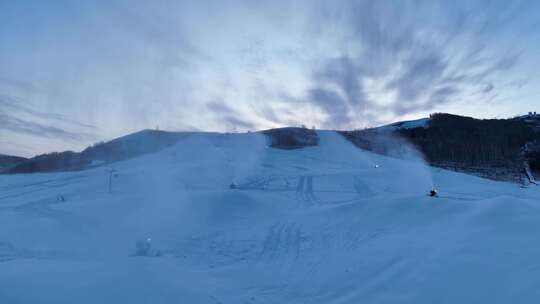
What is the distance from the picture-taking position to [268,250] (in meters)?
11.9

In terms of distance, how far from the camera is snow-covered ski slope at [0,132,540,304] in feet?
21.3

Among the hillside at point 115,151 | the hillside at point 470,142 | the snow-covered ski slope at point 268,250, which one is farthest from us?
the hillside at point 115,151

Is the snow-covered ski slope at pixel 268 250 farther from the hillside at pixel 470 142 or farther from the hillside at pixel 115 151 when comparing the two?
the hillside at pixel 470 142

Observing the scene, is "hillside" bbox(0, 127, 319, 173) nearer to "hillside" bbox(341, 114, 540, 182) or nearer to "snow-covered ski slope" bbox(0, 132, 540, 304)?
"hillside" bbox(341, 114, 540, 182)

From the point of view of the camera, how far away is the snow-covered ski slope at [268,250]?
6.48 meters

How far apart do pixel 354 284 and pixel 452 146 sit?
185 feet

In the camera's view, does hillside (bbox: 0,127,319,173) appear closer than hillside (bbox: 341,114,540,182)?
No

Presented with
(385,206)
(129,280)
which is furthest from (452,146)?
(129,280)

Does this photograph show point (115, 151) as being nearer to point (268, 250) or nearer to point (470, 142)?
point (268, 250)

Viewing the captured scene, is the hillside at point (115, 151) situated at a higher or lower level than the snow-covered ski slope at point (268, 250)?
higher

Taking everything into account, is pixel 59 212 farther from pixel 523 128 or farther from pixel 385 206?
pixel 523 128

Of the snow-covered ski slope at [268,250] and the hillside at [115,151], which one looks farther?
the hillside at [115,151]

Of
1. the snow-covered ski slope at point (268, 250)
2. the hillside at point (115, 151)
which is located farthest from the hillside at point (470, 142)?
the snow-covered ski slope at point (268, 250)

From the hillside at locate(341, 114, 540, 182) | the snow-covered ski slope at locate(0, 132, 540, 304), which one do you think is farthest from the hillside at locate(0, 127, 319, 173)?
the snow-covered ski slope at locate(0, 132, 540, 304)
